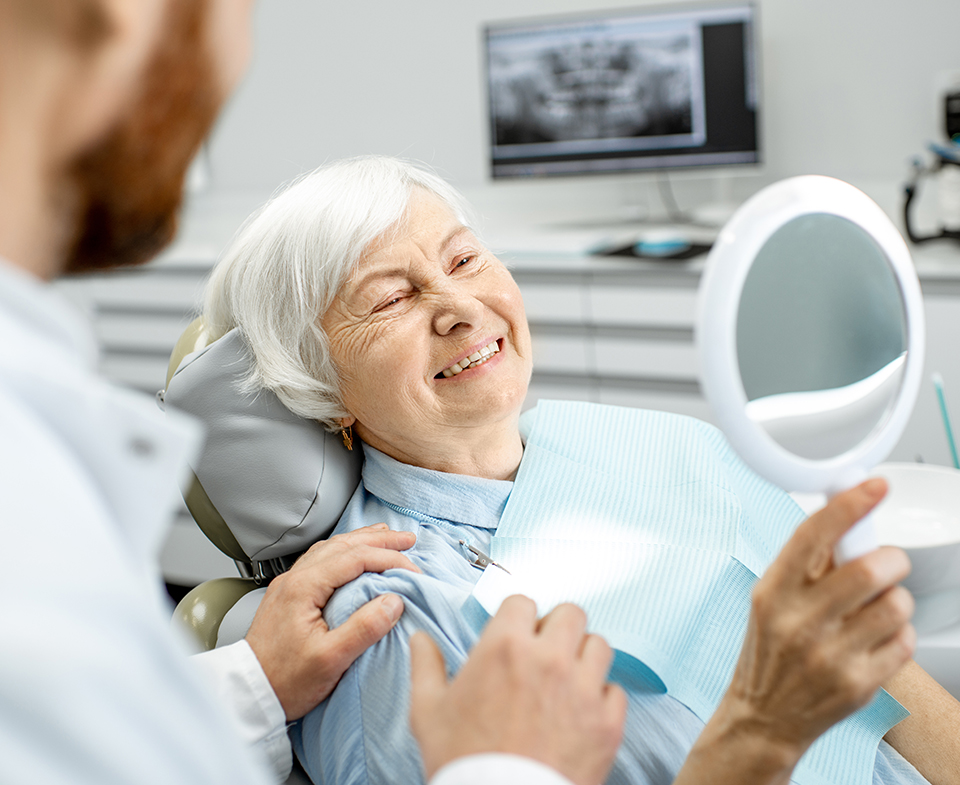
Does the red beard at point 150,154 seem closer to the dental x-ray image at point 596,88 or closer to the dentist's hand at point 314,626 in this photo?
the dentist's hand at point 314,626

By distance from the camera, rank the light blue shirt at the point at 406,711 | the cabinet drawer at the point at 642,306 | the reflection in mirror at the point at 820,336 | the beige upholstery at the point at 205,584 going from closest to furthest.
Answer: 1. the reflection in mirror at the point at 820,336
2. the light blue shirt at the point at 406,711
3. the beige upholstery at the point at 205,584
4. the cabinet drawer at the point at 642,306

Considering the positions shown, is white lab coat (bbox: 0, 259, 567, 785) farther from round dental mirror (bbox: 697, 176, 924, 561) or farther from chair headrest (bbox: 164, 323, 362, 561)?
chair headrest (bbox: 164, 323, 362, 561)

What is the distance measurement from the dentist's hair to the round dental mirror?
59 centimetres

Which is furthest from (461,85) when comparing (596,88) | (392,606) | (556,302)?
(392,606)

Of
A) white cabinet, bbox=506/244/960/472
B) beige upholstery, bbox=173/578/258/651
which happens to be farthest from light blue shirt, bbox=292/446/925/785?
white cabinet, bbox=506/244/960/472

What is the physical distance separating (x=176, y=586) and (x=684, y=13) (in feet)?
8.50

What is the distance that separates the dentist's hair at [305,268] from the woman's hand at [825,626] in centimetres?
71

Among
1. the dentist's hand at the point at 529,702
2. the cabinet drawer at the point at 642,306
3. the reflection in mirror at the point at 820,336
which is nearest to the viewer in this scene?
the dentist's hand at the point at 529,702

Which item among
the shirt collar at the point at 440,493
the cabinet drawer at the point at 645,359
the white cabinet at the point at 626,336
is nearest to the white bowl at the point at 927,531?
the shirt collar at the point at 440,493

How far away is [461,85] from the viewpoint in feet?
11.4

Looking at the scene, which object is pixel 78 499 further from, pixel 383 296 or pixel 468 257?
pixel 468 257

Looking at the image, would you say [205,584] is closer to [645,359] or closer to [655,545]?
[655,545]

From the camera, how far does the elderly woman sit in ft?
3.14

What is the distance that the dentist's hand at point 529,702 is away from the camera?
23.8 inches
